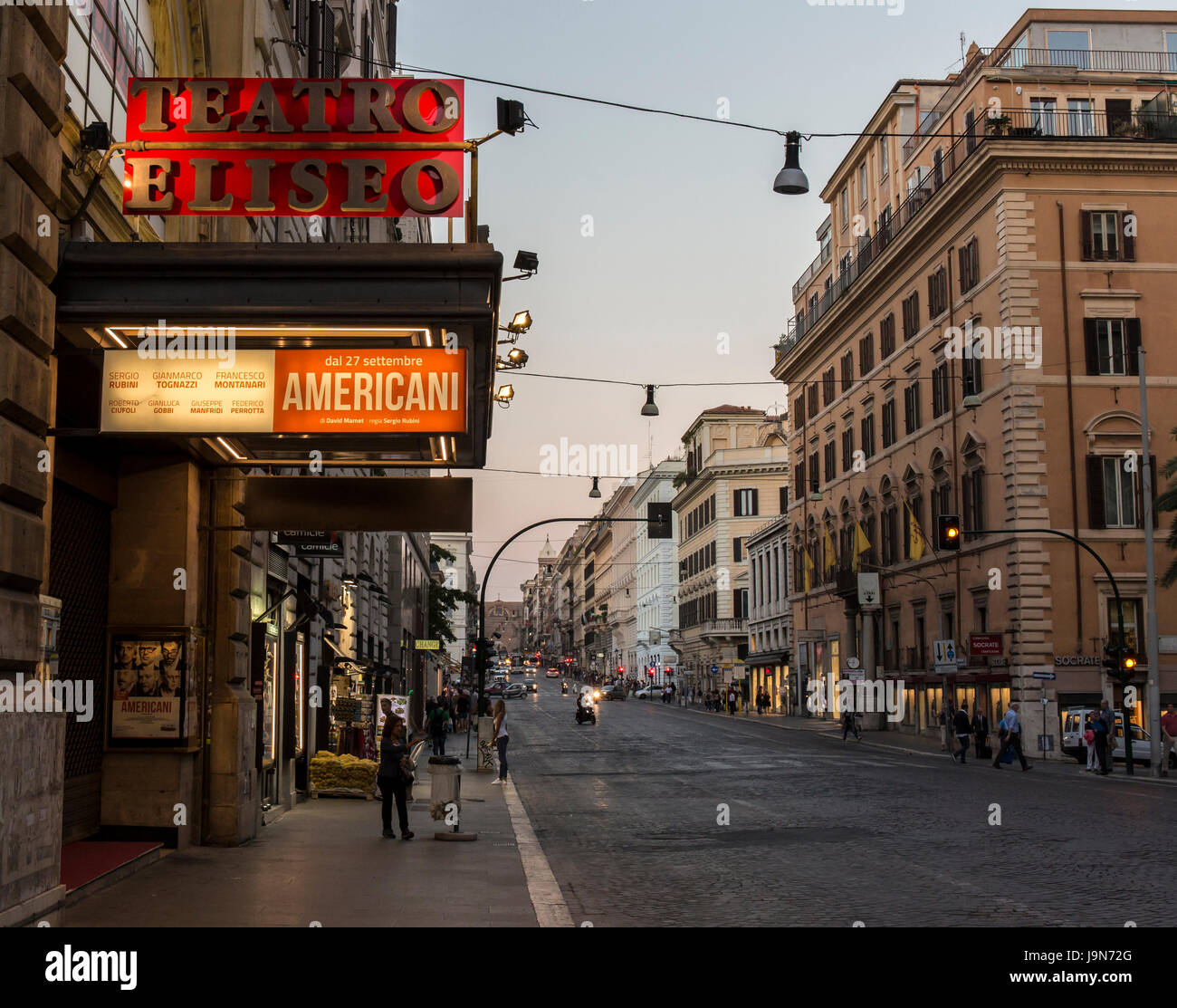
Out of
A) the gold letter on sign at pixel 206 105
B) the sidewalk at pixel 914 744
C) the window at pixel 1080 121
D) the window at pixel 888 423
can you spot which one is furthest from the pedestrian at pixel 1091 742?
the gold letter on sign at pixel 206 105

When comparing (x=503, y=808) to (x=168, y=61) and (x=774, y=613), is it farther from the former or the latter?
(x=774, y=613)

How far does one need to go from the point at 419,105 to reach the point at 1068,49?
4328 centimetres

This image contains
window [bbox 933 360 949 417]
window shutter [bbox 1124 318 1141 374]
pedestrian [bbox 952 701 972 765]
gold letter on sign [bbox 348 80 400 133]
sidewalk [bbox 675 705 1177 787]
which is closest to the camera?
gold letter on sign [bbox 348 80 400 133]

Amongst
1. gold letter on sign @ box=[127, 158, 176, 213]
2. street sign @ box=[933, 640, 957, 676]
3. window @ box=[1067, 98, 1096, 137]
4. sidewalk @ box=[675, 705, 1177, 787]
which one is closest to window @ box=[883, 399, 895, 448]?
street sign @ box=[933, 640, 957, 676]

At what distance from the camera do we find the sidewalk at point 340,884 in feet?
35.8

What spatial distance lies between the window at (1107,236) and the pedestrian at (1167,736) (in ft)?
53.0

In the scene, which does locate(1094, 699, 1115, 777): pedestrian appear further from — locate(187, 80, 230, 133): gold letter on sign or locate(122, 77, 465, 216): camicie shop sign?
locate(187, 80, 230, 133): gold letter on sign

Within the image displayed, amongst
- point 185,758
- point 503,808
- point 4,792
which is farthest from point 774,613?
point 4,792

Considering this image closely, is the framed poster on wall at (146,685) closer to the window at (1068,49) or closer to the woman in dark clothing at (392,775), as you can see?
Answer: the woman in dark clothing at (392,775)

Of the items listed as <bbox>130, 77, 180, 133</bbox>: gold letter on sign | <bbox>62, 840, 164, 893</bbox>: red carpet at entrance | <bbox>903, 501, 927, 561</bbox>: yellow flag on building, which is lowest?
<bbox>62, 840, 164, 893</bbox>: red carpet at entrance

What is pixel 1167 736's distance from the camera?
31.7m

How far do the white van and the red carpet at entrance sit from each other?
27.2m

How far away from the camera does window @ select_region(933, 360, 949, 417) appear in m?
47.3

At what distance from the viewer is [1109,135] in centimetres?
4306
